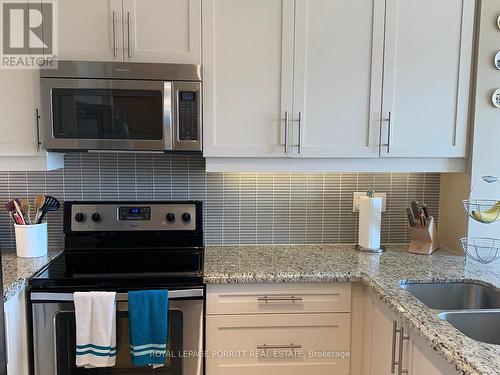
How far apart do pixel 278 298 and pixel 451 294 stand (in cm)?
74

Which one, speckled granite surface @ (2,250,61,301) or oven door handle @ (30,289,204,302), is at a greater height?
speckled granite surface @ (2,250,61,301)

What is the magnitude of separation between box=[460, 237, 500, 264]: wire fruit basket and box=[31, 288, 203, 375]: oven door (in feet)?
4.31

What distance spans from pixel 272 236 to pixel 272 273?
0.54 meters

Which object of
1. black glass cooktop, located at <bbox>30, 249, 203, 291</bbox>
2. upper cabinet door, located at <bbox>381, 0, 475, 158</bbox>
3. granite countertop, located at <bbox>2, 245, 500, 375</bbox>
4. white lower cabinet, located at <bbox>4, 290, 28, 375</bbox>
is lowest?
white lower cabinet, located at <bbox>4, 290, 28, 375</bbox>

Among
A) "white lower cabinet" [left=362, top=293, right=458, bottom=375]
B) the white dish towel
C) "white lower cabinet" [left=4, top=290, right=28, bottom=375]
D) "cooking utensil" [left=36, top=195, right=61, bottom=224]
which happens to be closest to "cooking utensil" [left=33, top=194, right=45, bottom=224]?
"cooking utensil" [left=36, top=195, right=61, bottom=224]

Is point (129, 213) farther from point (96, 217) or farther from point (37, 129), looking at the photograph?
point (37, 129)

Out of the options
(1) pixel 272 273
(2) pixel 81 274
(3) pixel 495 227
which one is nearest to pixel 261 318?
(1) pixel 272 273

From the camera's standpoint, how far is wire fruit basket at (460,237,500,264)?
200 cm

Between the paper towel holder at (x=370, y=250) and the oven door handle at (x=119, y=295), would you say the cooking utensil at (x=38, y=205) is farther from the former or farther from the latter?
the paper towel holder at (x=370, y=250)

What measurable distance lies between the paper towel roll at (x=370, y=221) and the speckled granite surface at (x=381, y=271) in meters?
0.09

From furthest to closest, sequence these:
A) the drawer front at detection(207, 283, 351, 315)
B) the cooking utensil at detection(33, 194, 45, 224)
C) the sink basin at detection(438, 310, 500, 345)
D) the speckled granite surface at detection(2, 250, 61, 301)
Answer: the cooking utensil at detection(33, 194, 45, 224)
the drawer front at detection(207, 283, 351, 315)
the speckled granite surface at detection(2, 250, 61, 301)
the sink basin at detection(438, 310, 500, 345)

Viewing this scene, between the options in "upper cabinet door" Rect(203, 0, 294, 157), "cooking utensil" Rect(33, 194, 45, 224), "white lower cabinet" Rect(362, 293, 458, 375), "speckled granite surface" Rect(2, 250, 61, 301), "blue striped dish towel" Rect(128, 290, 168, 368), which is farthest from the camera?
"cooking utensil" Rect(33, 194, 45, 224)

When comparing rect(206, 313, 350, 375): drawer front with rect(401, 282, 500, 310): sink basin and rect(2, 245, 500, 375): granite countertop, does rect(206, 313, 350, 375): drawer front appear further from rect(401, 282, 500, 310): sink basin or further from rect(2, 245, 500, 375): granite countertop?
rect(401, 282, 500, 310): sink basin

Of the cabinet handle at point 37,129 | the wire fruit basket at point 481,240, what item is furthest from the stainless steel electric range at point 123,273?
the wire fruit basket at point 481,240
